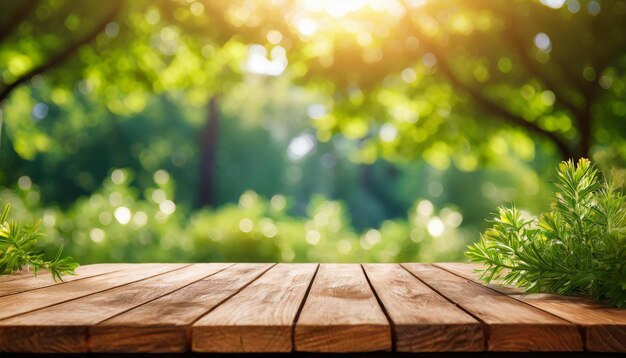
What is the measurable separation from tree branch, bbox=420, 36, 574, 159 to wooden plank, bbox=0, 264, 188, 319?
6.26 metres

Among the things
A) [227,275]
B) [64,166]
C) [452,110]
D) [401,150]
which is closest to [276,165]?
[64,166]

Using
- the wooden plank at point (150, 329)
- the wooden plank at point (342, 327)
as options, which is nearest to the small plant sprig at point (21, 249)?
the wooden plank at point (150, 329)

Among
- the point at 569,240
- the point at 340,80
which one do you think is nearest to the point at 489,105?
the point at 340,80

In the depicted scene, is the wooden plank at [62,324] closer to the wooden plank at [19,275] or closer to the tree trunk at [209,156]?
the wooden plank at [19,275]

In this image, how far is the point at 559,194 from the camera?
1.90 metres

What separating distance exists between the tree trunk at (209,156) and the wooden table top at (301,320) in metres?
17.8

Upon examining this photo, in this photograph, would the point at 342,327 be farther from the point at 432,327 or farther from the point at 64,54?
the point at 64,54

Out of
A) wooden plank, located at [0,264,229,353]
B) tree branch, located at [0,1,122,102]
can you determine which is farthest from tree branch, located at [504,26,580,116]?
wooden plank, located at [0,264,229,353]

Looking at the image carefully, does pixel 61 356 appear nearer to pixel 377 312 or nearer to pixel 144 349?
pixel 144 349

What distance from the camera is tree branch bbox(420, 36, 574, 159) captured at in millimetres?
7895

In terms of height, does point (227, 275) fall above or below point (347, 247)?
above

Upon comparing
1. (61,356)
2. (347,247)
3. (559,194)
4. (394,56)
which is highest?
(394,56)

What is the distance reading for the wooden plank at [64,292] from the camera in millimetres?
1504

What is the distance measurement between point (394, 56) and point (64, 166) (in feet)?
55.2
